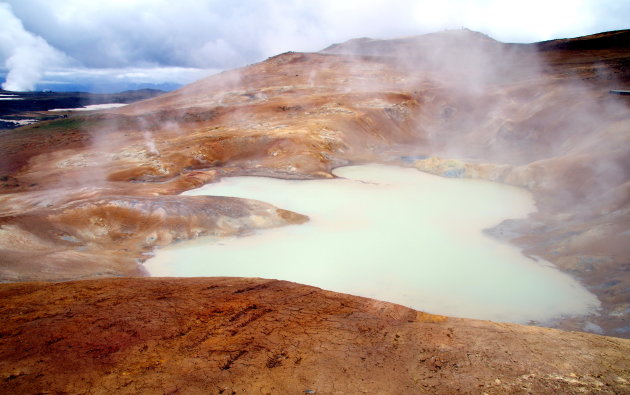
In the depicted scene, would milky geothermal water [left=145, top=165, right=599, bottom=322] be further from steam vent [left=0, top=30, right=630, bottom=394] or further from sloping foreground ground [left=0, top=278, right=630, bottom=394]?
sloping foreground ground [left=0, top=278, right=630, bottom=394]

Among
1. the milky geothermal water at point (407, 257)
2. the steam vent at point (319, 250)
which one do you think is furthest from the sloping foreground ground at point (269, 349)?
the milky geothermal water at point (407, 257)

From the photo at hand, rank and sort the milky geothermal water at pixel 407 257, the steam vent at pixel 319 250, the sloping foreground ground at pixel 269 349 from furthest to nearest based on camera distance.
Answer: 1. the milky geothermal water at pixel 407 257
2. the steam vent at pixel 319 250
3. the sloping foreground ground at pixel 269 349

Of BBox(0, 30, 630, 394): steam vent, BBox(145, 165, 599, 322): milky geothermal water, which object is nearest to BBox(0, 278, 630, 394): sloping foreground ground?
BBox(0, 30, 630, 394): steam vent

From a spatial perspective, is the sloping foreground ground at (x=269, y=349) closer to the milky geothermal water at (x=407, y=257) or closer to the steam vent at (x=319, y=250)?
the steam vent at (x=319, y=250)

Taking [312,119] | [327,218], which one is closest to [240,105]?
[312,119]

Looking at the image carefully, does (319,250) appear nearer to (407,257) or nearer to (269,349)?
(407,257)
